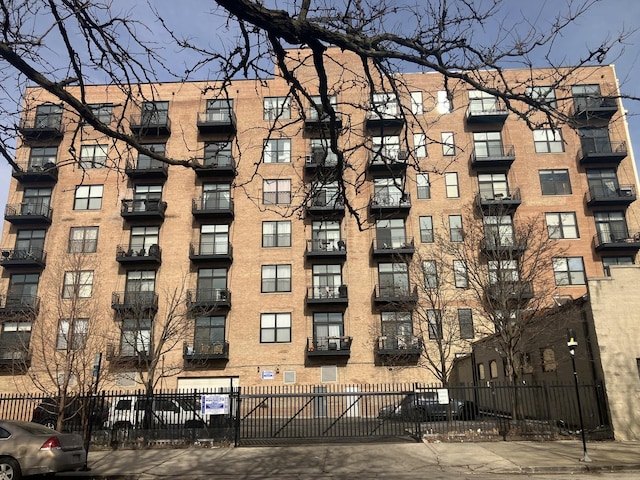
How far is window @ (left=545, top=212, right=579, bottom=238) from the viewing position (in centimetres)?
3619

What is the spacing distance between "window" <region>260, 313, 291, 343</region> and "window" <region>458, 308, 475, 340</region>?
1163 cm

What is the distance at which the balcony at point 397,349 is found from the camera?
3266cm

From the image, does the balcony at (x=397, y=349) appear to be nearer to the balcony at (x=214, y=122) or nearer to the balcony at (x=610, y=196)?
the balcony at (x=610, y=196)

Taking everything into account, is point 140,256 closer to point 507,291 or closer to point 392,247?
point 392,247

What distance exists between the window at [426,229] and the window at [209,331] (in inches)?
601

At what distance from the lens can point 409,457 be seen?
1395cm

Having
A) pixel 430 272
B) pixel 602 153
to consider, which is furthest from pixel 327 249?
pixel 602 153

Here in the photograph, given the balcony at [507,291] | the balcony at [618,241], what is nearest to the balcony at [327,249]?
the balcony at [507,291]

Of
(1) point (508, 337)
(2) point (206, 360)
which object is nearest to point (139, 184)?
(2) point (206, 360)

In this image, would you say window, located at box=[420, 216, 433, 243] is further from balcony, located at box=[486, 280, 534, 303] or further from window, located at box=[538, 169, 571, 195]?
balcony, located at box=[486, 280, 534, 303]

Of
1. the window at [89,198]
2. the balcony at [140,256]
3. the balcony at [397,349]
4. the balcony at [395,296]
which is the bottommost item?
the balcony at [397,349]

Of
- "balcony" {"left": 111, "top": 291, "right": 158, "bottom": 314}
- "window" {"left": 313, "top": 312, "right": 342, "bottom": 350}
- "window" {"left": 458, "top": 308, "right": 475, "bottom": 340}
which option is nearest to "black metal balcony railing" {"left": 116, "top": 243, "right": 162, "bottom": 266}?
"balcony" {"left": 111, "top": 291, "right": 158, "bottom": 314}

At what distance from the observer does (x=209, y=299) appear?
3478 cm

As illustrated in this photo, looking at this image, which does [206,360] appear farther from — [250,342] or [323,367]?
[323,367]
